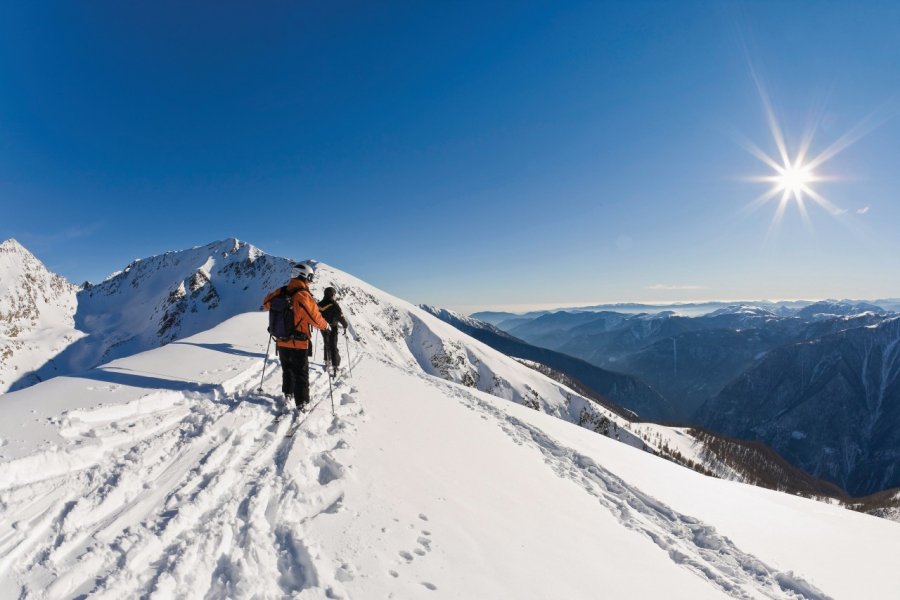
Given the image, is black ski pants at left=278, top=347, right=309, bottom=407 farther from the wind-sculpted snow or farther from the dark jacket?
the dark jacket

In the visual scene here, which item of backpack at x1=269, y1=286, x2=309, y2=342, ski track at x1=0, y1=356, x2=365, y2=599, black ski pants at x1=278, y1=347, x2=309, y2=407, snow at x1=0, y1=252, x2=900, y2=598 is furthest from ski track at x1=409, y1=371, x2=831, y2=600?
backpack at x1=269, y1=286, x2=309, y2=342

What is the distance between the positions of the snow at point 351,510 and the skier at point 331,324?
226 cm

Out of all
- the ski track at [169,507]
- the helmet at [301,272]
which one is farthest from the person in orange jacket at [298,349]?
the ski track at [169,507]

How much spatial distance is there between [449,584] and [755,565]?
622 cm

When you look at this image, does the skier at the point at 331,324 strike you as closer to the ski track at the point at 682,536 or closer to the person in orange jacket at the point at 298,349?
the person in orange jacket at the point at 298,349

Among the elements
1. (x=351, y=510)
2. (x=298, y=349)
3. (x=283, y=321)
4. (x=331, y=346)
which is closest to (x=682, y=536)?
(x=351, y=510)

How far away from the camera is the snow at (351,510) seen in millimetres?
3959

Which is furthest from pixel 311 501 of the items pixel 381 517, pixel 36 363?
pixel 36 363

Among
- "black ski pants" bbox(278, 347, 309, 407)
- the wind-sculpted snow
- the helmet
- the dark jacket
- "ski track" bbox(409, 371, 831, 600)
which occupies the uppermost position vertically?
the helmet

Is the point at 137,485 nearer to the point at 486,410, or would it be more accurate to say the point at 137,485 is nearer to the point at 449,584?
the point at 449,584

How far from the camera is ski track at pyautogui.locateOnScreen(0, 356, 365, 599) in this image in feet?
12.0

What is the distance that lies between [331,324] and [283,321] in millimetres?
4571

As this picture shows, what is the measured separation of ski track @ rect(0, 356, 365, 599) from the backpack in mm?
2026

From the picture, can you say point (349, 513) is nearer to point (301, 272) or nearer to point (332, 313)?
point (301, 272)
